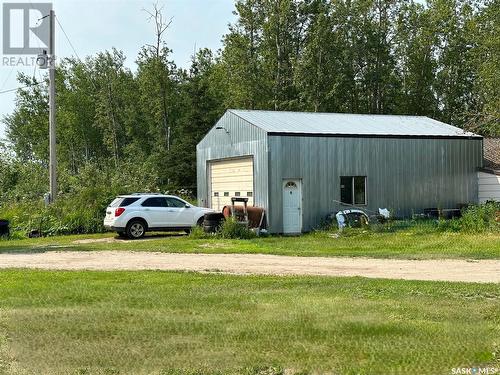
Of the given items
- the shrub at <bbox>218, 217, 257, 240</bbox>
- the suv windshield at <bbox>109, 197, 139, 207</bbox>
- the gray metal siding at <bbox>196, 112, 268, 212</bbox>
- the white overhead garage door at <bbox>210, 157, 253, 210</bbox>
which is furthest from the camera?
the white overhead garage door at <bbox>210, 157, 253, 210</bbox>

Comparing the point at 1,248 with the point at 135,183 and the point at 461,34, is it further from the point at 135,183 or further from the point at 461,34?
the point at 461,34

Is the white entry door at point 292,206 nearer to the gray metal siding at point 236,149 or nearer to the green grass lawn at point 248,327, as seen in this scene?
the gray metal siding at point 236,149

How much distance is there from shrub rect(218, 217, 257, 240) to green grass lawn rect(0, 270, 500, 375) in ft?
34.1

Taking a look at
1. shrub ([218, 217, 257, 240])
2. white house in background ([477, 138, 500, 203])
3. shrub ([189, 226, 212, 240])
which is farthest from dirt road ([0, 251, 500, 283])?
white house in background ([477, 138, 500, 203])

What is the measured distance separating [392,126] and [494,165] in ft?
17.5

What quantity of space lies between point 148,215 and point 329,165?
734 centimetres

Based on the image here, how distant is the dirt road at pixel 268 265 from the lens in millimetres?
12188

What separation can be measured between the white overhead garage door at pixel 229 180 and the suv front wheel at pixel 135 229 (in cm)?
435

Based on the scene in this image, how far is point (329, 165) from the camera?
24.0 meters

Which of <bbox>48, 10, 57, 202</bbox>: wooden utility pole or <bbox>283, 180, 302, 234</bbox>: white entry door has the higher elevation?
<bbox>48, 10, 57, 202</bbox>: wooden utility pole

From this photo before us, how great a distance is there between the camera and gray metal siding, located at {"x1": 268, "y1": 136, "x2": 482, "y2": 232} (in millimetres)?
23094

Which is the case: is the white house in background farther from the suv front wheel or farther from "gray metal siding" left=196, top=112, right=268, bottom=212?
the suv front wheel

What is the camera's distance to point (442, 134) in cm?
2694
